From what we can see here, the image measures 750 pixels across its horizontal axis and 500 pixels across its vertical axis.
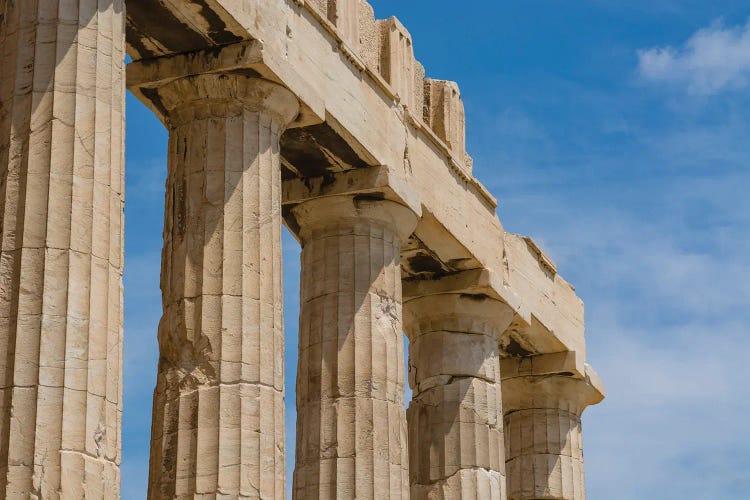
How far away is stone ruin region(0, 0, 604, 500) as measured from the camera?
20844 millimetres

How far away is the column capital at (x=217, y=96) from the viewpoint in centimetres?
2652

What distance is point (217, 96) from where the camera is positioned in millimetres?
26531

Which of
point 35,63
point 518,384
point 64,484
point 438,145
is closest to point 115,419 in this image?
point 64,484

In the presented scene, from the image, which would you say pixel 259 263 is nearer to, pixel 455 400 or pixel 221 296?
pixel 221 296

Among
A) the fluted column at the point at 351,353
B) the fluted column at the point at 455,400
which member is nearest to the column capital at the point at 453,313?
the fluted column at the point at 455,400

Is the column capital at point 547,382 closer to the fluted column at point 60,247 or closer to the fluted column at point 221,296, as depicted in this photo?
the fluted column at point 221,296

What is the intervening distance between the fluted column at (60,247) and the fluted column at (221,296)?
12.0 ft

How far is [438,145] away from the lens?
1286 inches

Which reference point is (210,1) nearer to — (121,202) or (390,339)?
(121,202)

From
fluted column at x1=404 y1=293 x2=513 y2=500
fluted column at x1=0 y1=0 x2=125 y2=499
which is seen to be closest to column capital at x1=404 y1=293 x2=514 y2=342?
fluted column at x1=404 y1=293 x2=513 y2=500

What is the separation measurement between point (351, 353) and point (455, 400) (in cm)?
492

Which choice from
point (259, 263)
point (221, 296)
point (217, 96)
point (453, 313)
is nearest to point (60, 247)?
point (221, 296)

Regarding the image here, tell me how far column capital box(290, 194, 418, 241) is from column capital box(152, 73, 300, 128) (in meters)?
3.50

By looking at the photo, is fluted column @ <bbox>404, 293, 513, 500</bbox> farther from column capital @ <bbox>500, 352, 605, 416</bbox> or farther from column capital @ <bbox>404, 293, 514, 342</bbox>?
column capital @ <bbox>500, 352, 605, 416</bbox>
